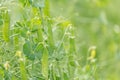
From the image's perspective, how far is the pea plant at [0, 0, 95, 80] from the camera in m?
2.02

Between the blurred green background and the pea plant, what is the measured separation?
238cm

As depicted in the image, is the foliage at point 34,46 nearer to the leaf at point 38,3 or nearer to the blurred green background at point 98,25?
the leaf at point 38,3

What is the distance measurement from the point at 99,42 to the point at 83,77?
2.84 m

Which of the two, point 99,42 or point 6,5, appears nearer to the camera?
point 6,5

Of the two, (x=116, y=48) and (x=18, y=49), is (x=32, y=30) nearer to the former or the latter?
(x=18, y=49)

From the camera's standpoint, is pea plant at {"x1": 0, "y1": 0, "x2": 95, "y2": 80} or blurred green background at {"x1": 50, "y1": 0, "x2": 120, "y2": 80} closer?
pea plant at {"x1": 0, "y1": 0, "x2": 95, "y2": 80}

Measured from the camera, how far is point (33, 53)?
2021 millimetres

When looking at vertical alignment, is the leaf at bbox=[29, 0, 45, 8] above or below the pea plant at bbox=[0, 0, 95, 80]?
above

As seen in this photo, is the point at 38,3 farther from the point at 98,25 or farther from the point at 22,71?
the point at 98,25

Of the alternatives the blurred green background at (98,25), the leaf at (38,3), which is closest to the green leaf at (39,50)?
the leaf at (38,3)

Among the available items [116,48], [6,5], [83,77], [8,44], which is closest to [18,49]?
[8,44]

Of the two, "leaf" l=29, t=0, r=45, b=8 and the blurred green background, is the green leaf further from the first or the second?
the blurred green background

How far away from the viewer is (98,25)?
533 cm

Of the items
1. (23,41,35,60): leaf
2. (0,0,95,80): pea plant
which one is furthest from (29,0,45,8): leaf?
(23,41,35,60): leaf
